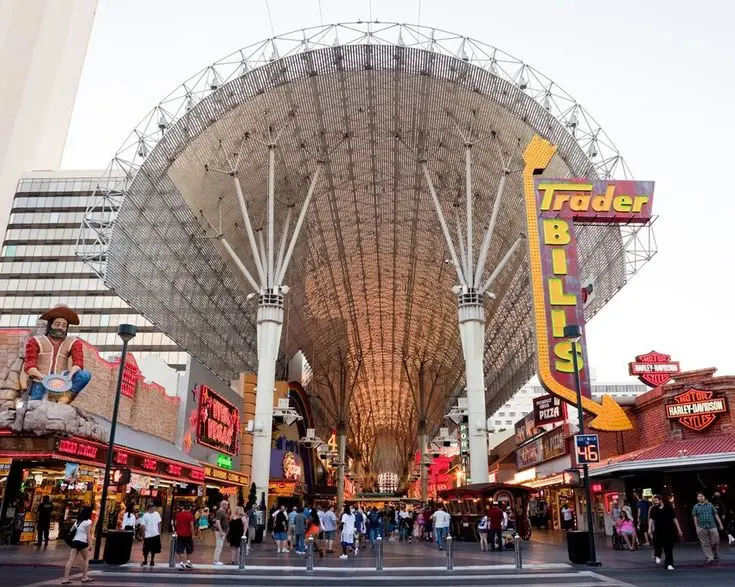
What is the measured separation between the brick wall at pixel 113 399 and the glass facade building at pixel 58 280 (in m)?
47.0

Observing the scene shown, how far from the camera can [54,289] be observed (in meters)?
79.3

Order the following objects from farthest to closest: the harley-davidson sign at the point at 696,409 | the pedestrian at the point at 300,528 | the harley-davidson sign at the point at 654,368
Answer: the harley-davidson sign at the point at 654,368
the harley-davidson sign at the point at 696,409
the pedestrian at the point at 300,528

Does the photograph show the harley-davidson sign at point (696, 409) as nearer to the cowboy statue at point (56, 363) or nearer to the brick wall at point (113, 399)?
the cowboy statue at point (56, 363)

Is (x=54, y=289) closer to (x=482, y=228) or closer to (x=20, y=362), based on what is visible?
(x=482, y=228)

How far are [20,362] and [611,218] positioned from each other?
86.0ft

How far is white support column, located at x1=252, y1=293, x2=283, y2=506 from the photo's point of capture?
35269mm

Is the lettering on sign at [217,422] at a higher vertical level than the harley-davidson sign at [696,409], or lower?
higher

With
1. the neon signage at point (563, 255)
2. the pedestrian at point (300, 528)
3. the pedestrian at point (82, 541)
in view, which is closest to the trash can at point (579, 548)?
the pedestrian at point (300, 528)

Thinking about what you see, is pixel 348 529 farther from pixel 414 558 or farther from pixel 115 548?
pixel 115 548

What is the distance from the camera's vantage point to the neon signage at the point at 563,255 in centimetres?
2753

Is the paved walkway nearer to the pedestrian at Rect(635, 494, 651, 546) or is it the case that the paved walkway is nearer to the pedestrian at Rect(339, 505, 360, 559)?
the pedestrian at Rect(339, 505, 360, 559)

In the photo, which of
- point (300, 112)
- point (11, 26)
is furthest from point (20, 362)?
point (300, 112)

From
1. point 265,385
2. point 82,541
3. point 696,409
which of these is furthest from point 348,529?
point 265,385

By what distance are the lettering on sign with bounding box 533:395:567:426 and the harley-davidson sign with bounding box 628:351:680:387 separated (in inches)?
292
